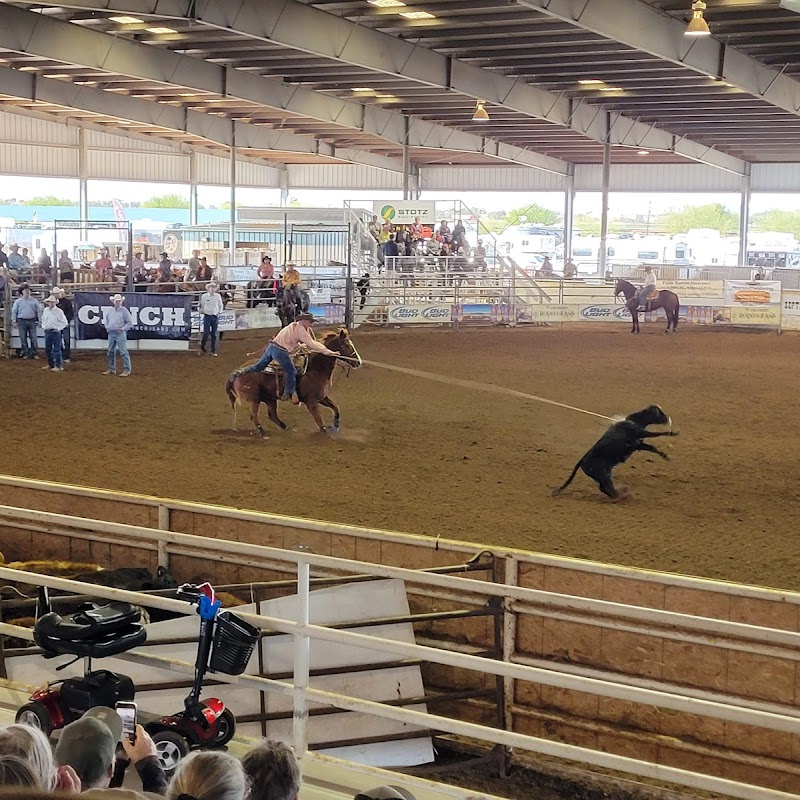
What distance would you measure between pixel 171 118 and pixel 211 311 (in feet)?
55.1

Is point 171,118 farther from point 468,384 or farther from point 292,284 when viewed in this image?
point 468,384

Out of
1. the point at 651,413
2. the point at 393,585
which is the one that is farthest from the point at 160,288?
the point at 393,585

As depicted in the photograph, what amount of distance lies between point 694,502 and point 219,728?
6236 mm

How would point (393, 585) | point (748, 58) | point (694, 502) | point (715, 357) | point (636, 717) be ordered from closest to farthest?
point (636, 717) < point (393, 585) < point (694, 502) < point (715, 357) < point (748, 58)

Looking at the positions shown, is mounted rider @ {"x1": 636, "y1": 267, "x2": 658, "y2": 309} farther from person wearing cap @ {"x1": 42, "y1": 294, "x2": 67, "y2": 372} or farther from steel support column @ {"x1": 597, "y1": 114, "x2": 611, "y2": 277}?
person wearing cap @ {"x1": 42, "y1": 294, "x2": 67, "y2": 372}

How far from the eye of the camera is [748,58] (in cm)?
2277

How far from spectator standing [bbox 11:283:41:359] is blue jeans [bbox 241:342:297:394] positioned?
8.10 metres

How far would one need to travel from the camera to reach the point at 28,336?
1906 centimetres

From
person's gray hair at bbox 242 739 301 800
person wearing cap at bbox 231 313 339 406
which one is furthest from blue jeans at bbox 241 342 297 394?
person's gray hair at bbox 242 739 301 800

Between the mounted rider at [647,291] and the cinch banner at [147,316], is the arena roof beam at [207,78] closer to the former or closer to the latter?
the cinch banner at [147,316]

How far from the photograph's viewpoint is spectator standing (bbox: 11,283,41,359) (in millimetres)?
18750

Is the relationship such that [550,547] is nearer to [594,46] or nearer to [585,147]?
[594,46]

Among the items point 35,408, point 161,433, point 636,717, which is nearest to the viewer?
point 636,717

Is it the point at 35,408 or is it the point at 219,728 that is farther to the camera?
the point at 35,408
